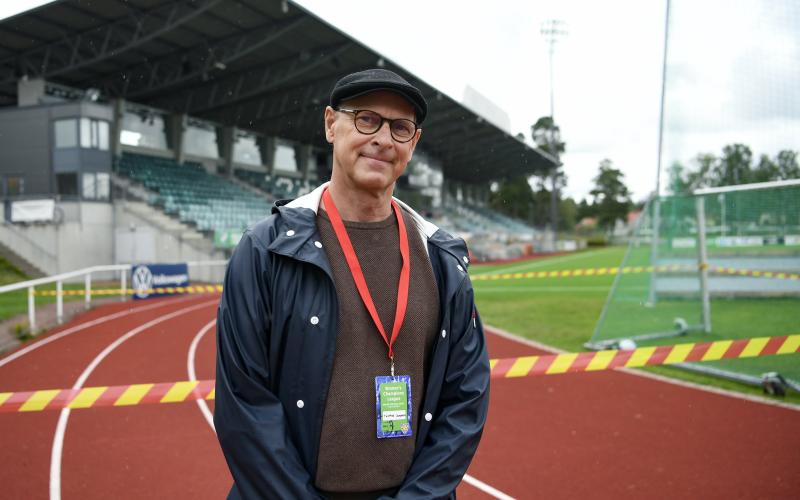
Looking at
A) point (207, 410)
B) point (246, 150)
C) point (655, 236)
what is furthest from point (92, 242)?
point (655, 236)

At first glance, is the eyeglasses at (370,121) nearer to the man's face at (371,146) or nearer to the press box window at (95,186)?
the man's face at (371,146)

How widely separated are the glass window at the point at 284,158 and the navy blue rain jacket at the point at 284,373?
102 ft

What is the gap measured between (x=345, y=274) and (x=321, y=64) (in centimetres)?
2017

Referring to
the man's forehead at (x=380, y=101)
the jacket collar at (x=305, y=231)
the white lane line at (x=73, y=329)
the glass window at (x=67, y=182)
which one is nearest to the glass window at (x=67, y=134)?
the glass window at (x=67, y=182)

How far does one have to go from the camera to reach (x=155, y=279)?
18.0m

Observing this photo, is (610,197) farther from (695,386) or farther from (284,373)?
(284,373)

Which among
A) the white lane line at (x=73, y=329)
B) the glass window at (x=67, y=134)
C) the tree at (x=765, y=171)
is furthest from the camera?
the glass window at (x=67, y=134)

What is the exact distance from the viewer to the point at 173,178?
2775 centimetres

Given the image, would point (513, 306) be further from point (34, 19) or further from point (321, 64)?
point (34, 19)

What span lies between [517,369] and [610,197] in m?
68.7

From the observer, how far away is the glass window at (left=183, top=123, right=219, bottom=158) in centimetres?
3033

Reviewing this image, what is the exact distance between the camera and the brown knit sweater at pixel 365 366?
6.33 ft

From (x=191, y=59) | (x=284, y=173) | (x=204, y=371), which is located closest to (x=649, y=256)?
(x=204, y=371)

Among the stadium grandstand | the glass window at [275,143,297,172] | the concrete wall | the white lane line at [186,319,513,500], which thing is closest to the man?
the white lane line at [186,319,513,500]
